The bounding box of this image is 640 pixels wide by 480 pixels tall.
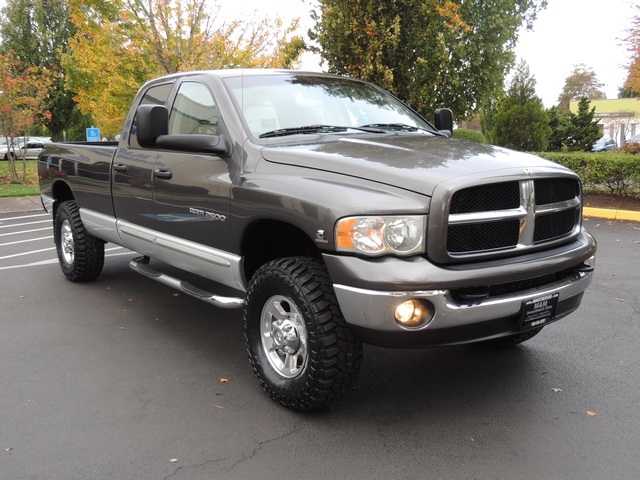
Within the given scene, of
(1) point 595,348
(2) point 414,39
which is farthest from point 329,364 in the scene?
(2) point 414,39

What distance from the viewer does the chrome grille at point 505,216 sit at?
3088mm

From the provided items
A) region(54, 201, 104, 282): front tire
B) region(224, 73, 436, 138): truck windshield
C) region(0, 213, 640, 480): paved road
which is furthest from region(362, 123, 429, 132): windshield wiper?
region(54, 201, 104, 282): front tire

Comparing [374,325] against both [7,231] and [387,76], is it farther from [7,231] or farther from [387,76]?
[387,76]

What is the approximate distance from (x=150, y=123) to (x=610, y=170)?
1082 centimetres

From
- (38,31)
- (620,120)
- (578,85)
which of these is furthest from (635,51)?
(578,85)

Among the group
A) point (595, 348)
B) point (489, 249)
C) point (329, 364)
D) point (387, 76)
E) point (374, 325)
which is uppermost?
point (387, 76)

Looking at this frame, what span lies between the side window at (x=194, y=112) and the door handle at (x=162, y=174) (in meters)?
0.35

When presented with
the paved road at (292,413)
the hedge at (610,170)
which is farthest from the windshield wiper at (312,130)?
the hedge at (610,170)

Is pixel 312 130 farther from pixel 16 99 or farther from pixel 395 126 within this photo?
pixel 16 99

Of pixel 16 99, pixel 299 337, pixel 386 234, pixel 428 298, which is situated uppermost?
pixel 16 99

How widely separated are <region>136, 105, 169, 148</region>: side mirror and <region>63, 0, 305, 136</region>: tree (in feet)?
37.7

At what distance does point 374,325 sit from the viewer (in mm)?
3004

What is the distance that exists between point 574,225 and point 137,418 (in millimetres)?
2865

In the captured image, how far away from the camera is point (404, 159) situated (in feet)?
11.1
